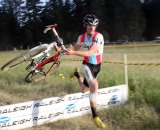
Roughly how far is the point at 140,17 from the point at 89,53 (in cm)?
7944

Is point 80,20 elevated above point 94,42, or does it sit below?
below

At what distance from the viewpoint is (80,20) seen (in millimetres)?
87250

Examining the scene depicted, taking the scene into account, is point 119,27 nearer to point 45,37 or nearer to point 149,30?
point 149,30

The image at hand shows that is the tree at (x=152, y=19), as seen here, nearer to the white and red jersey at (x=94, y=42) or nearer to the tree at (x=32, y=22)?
the tree at (x=32, y=22)

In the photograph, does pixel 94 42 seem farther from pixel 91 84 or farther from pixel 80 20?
pixel 80 20

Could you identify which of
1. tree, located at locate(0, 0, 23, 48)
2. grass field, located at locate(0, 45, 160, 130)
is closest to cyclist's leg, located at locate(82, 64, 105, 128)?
grass field, located at locate(0, 45, 160, 130)

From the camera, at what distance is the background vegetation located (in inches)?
3342

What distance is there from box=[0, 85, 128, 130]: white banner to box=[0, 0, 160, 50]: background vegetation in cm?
7333

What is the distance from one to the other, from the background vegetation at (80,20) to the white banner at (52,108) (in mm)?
73327

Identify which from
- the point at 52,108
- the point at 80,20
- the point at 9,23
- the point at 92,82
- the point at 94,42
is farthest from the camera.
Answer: the point at 9,23

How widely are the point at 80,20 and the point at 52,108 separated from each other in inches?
3119

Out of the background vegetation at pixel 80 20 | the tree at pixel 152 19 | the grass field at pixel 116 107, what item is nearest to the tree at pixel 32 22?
the background vegetation at pixel 80 20

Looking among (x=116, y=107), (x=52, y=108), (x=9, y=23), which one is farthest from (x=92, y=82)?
(x=9, y=23)

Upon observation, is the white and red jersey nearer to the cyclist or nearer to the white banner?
the cyclist
